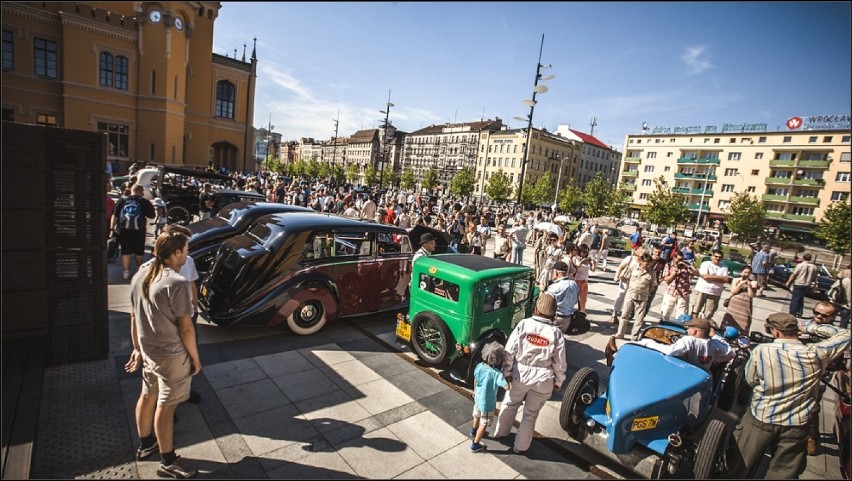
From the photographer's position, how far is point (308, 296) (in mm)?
6551

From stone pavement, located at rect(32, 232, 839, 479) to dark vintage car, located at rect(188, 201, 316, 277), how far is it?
222cm

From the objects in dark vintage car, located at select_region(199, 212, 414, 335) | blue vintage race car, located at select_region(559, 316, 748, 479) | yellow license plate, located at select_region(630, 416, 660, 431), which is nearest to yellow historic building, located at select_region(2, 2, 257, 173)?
dark vintage car, located at select_region(199, 212, 414, 335)

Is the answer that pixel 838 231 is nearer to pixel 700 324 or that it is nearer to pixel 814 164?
pixel 700 324

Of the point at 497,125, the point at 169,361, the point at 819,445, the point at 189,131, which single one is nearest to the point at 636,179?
the point at 497,125

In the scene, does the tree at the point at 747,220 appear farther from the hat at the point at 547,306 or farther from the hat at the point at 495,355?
the hat at the point at 495,355

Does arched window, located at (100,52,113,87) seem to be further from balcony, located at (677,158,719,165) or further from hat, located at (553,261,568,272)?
balcony, located at (677,158,719,165)

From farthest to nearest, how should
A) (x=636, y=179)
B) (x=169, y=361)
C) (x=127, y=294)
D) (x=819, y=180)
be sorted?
(x=636, y=179) < (x=819, y=180) < (x=127, y=294) < (x=169, y=361)

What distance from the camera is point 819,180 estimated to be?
53000 mm

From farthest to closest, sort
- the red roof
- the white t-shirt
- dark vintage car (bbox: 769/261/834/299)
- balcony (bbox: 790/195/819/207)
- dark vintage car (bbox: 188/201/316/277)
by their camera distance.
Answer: the red roof, balcony (bbox: 790/195/819/207), dark vintage car (bbox: 769/261/834/299), the white t-shirt, dark vintage car (bbox: 188/201/316/277)

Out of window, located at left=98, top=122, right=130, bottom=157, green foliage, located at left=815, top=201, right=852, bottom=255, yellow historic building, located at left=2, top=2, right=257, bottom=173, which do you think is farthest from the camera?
window, located at left=98, top=122, right=130, bottom=157

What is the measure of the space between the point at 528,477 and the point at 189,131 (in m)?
43.3

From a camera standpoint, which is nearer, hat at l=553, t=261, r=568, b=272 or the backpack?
hat at l=553, t=261, r=568, b=272

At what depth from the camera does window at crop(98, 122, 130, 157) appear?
3069cm

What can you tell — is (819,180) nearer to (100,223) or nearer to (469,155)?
(469,155)
